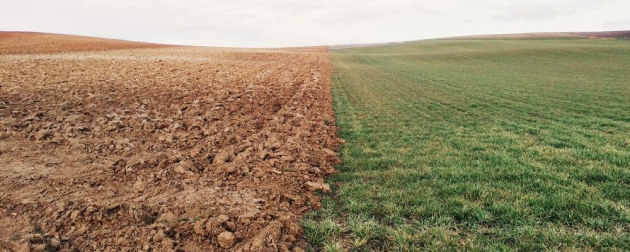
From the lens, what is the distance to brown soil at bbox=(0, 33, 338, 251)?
410 centimetres

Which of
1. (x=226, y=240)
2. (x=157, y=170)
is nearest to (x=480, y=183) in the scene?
(x=226, y=240)

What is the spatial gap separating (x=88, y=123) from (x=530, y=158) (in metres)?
10.3

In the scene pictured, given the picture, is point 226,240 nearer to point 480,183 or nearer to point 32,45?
point 480,183

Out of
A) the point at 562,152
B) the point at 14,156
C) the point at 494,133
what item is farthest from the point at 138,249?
the point at 494,133

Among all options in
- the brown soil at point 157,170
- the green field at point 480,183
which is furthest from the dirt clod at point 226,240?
the green field at point 480,183

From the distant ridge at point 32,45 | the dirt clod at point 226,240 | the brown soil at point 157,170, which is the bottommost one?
the dirt clod at point 226,240

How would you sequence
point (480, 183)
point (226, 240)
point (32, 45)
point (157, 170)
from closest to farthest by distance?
point (226, 240), point (480, 183), point (157, 170), point (32, 45)

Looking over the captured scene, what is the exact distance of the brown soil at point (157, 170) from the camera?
4.10 metres

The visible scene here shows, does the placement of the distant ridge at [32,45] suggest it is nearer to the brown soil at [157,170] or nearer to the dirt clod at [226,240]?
the brown soil at [157,170]

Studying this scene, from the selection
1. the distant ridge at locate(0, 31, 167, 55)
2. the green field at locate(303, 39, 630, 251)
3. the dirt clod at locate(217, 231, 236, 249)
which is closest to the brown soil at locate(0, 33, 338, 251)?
the dirt clod at locate(217, 231, 236, 249)

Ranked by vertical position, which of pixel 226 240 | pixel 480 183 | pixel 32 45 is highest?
pixel 32 45

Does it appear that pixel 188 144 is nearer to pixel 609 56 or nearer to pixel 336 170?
pixel 336 170

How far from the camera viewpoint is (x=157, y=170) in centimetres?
620

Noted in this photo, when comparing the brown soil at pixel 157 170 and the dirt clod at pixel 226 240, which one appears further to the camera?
the brown soil at pixel 157 170
